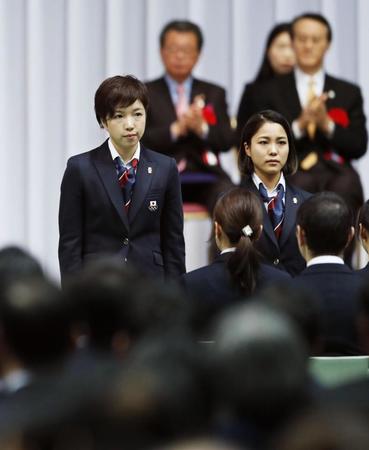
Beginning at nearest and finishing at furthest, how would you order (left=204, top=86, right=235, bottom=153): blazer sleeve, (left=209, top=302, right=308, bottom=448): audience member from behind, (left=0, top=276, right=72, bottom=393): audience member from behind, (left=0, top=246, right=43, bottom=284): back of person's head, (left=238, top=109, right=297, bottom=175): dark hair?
1. (left=209, top=302, right=308, bottom=448): audience member from behind
2. (left=0, top=276, right=72, bottom=393): audience member from behind
3. (left=0, top=246, right=43, bottom=284): back of person's head
4. (left=238, top=109, right=297, bottom=175): dark hair
5. (left=204, top=86, right=235, bottom=153): blazer sleeve

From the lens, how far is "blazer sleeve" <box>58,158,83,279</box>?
5.30m

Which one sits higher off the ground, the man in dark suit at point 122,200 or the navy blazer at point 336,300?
the man in dark suit at point 122,200

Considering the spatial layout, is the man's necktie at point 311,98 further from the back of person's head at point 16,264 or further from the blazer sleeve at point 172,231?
the back of person's head at point 16,264

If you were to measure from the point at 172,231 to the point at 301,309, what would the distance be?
7.02ft

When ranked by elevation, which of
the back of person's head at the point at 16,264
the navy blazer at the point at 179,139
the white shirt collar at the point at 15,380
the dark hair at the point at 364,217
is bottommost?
the white shirt collar at the point at 15,380

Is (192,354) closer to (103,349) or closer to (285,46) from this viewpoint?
(103,349)

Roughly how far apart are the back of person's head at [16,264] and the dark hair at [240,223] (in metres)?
0.82

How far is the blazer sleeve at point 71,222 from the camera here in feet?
17.4

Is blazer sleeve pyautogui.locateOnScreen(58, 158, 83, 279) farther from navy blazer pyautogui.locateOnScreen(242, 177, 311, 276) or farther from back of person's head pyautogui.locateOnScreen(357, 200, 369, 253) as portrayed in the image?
back of person's head pyautogui.locateOnScreen(357, 200, 369, 253)

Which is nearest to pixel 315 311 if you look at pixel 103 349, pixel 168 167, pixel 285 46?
pixel 103 349

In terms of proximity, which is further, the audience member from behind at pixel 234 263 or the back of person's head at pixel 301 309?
the audience member from behind at pixel 234 263

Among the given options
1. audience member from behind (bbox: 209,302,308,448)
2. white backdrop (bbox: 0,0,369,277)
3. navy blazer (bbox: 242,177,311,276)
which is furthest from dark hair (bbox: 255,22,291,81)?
audience member from behind (bbox: 209,302,308,448)

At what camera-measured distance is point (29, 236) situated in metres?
8.32

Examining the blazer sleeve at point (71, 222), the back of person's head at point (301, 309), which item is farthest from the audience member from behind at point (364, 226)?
the back of person's head at point (301, 309)
